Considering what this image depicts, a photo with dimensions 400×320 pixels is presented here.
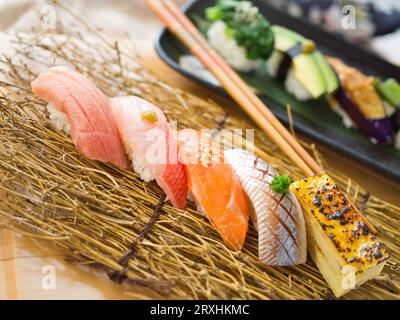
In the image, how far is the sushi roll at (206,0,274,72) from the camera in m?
3.72

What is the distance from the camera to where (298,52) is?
3742 mm

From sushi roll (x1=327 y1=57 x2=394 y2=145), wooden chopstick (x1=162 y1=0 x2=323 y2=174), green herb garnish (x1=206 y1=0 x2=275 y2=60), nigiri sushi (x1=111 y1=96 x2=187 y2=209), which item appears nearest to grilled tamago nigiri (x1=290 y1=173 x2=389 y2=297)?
wooden chopstick (x1=162 y1=0 x2=323 y2=174)

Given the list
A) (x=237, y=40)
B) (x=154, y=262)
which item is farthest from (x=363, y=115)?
(x=154, y=262)

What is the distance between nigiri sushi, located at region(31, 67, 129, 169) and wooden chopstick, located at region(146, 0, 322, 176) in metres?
0.83

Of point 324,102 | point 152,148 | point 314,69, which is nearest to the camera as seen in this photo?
point 152,148

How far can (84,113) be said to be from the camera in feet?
8.25

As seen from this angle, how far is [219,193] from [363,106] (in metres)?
1.57

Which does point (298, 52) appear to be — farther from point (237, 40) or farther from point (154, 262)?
point (154, 262)

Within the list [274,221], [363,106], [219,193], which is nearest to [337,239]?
[274,221]

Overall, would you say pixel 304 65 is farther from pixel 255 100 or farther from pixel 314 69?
pixel 255 100

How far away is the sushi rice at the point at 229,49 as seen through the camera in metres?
3.81

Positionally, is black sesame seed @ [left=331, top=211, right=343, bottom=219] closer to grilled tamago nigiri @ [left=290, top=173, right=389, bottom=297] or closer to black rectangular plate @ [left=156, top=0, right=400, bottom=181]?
grilled tamago nigiri @ [left=290, top=173, right=389, bottom=297]
